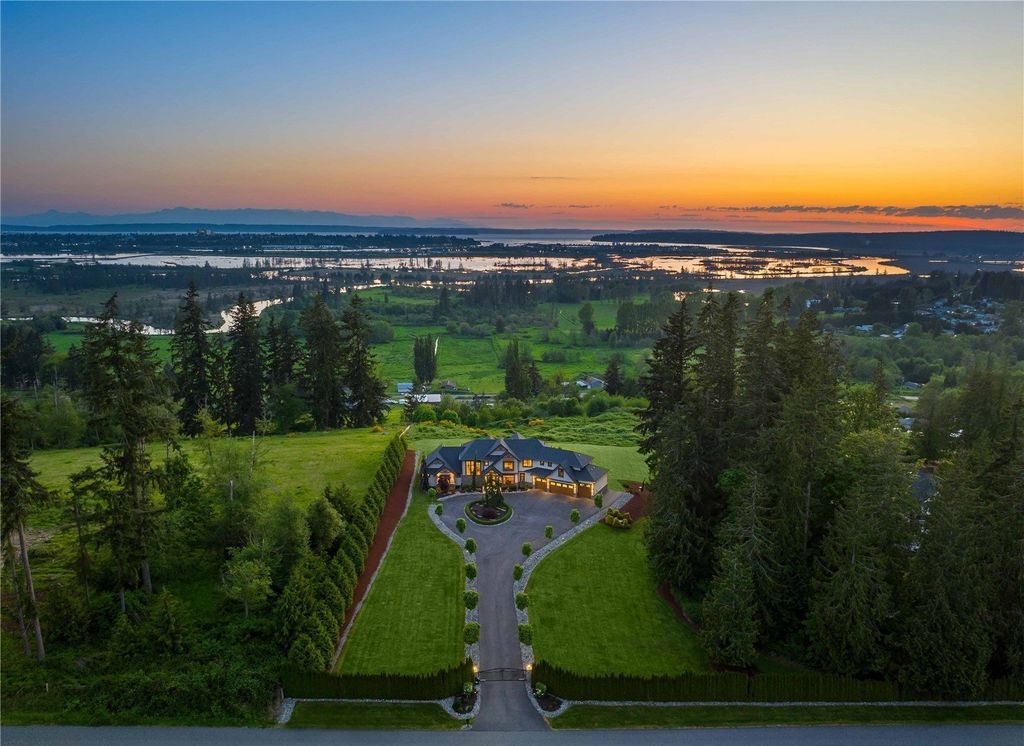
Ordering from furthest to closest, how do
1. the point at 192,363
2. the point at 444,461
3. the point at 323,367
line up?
the point at 323,367 < the point at 192,363 < the point at 444,461

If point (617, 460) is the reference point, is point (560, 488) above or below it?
above

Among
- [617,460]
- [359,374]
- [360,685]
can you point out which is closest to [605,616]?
[360,685]

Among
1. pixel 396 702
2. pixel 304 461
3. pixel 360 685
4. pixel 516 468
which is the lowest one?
pixel 396 702

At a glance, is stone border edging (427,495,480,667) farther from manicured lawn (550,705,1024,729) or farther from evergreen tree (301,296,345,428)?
evergreen tree (301,296,345,428)

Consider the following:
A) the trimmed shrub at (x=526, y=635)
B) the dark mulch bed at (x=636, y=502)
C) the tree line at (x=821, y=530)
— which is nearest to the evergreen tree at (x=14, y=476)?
the trimmed shrub at (x=526, y=635)

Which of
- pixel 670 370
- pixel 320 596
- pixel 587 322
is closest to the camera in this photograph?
pixel 320 596

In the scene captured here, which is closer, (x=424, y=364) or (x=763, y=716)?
(x=763, y=716)

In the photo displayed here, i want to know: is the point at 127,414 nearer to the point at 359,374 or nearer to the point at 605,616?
the point at 605,616
